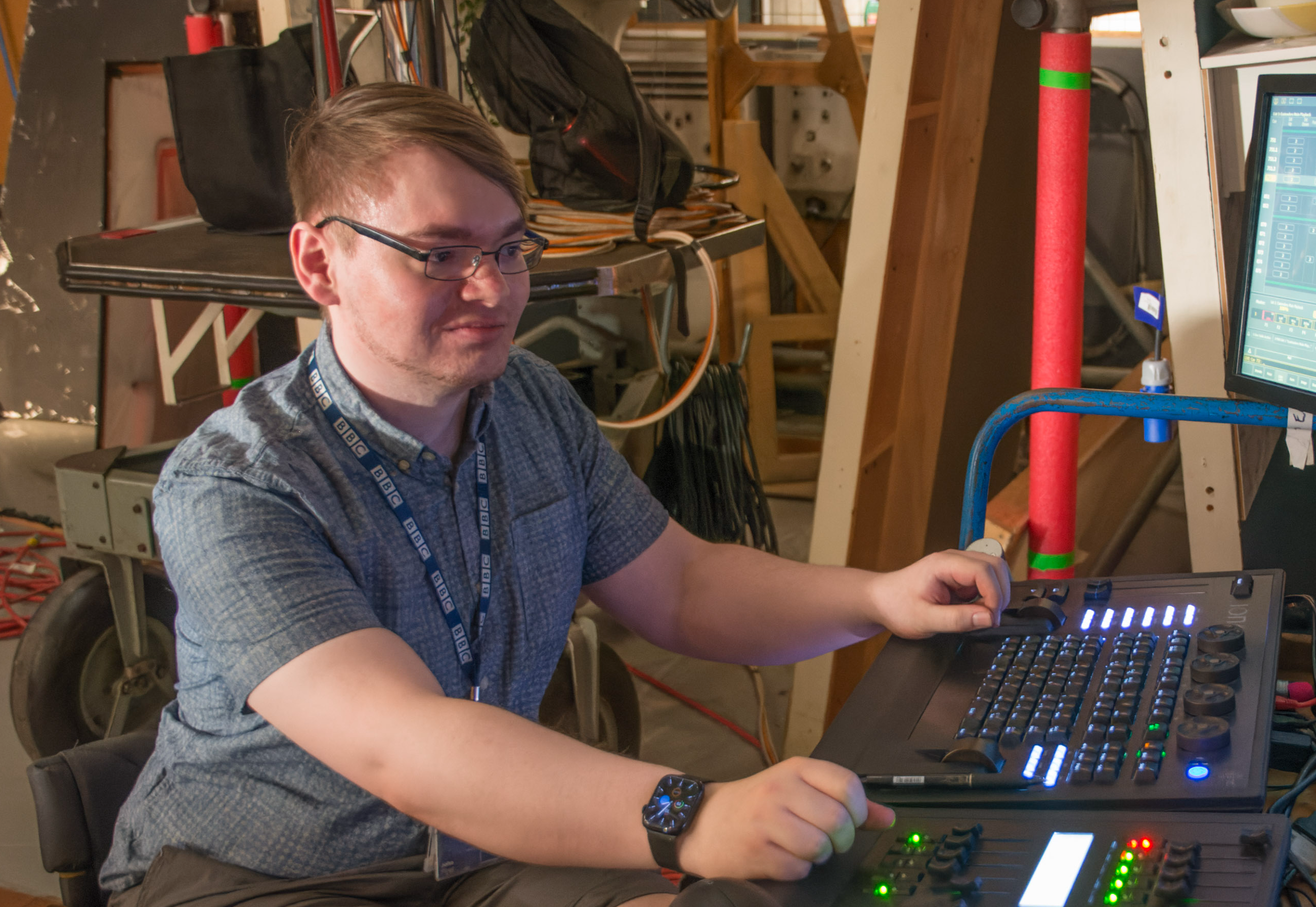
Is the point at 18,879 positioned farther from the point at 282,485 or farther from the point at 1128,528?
the point at 1128,528

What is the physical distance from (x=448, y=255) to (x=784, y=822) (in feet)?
2.07

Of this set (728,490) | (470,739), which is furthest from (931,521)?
(470,739)

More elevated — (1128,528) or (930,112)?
(930,112)

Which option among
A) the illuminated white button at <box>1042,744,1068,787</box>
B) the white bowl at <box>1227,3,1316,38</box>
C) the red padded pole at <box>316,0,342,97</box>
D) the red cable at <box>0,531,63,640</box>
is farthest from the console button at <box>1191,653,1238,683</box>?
the red cable at <box>0,531,63,640</box>

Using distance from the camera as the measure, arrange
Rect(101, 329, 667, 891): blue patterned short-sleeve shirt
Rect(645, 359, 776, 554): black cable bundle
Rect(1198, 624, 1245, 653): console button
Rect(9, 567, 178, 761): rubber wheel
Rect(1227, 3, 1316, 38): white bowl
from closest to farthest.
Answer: Rect(1198, 624, 1245, 653): console button < Rect(101, 329, 667, 891): blue patterned short-sleeve shirt < Rect(1227, 3, 1316, 38): white bowl < Rect(9, 567, 178, 761): rubber wheel < Rect(645, 359, 776, 554): black cable bundle

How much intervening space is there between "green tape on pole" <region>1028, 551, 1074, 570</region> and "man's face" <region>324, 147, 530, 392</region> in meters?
0.70

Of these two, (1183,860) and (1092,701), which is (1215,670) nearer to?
(1092,701)

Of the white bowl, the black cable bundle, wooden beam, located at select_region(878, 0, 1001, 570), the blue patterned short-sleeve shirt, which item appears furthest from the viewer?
the black cable bundle

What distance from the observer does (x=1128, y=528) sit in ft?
7.20

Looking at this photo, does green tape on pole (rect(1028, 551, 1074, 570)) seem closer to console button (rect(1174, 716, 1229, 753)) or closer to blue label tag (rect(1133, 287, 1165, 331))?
blue label tag (rect(1133, 287, 1165, 331))

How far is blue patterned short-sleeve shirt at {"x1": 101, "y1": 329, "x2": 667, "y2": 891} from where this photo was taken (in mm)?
951

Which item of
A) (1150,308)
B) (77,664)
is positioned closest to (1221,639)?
(1150,308)

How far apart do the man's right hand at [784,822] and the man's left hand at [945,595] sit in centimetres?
30

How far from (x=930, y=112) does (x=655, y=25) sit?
7.75 ft
